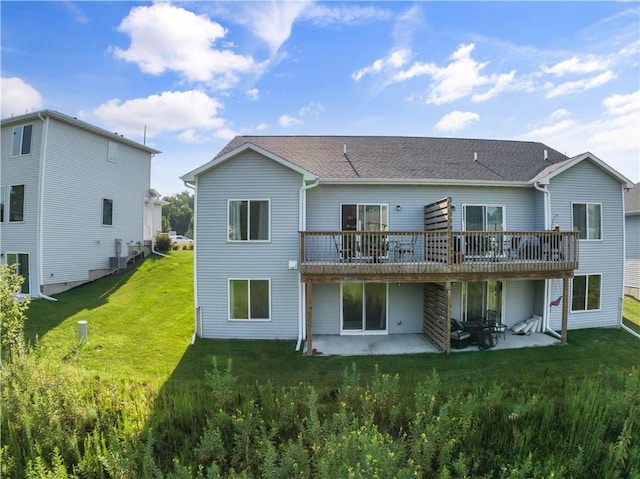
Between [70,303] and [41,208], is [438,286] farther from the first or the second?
[41,208]

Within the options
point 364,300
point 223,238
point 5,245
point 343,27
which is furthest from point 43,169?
point 364,300

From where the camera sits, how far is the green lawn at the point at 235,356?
8031mm

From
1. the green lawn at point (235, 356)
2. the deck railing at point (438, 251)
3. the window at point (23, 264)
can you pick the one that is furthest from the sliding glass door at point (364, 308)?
the window at point (23, 264)

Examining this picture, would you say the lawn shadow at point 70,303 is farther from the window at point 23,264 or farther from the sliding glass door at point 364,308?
the sliding glass door at point 364,308

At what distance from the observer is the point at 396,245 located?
10.3 m

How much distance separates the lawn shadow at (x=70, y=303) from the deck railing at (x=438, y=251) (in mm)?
8853

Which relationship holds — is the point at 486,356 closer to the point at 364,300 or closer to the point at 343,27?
the point at 364,300

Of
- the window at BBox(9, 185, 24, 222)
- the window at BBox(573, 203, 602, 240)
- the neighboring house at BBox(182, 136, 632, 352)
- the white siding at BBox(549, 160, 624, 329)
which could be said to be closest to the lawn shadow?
the window at BBox(9, 185, 24, 222)

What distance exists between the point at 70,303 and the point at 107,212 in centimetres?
532

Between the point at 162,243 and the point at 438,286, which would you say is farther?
the point at 162,243

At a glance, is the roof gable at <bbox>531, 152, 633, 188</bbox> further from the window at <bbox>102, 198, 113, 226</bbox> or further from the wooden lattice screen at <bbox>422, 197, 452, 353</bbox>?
the window at <bbox>102, 198, 113, 226</bbox>

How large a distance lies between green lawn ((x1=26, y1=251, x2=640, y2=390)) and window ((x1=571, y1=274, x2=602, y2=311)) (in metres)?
0.92

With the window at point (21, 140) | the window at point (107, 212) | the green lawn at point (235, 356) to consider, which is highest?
the window at point (21, 140)

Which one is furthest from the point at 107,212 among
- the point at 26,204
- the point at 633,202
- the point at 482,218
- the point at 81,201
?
the point at 633,202
